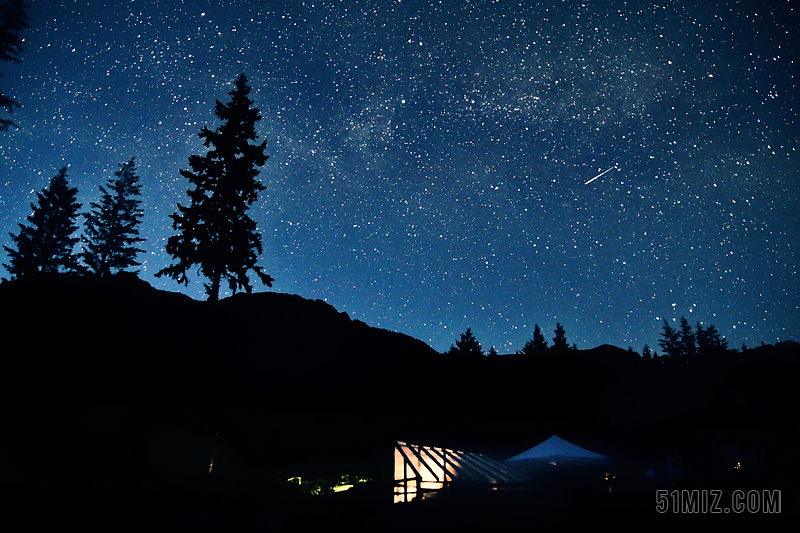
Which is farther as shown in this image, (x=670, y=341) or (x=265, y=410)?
(x=670, y=341)

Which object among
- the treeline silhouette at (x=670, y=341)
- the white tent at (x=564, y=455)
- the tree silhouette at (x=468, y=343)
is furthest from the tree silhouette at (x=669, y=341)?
the white tent at (x=564, y=455)

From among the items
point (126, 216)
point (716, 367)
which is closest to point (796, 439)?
point (716, 367)

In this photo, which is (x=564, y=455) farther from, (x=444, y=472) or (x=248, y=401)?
(x=248, y=401)

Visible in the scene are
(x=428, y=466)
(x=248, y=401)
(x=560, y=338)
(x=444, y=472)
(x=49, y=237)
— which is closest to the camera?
(x=444, y=472)

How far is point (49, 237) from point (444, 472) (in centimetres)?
3845

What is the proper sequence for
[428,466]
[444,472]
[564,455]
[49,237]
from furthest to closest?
1. [49,237]
2. [428,466]
3. [564,455]
4. [444,472]

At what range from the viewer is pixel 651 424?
24.5 metres

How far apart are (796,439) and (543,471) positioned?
16978mm

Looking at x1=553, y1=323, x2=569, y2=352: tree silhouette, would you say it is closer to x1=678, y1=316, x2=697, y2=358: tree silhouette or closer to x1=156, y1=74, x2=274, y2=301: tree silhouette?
x1=678, y1=316, x2=697, y2=358: tree silhouette

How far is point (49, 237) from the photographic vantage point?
3412 cm

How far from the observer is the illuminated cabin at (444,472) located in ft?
46.5

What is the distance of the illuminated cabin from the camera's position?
46.5 ft

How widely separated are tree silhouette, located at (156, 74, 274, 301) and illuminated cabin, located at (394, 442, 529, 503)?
38.8ft

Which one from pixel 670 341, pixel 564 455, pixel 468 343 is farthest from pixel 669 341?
pixel 564 455
